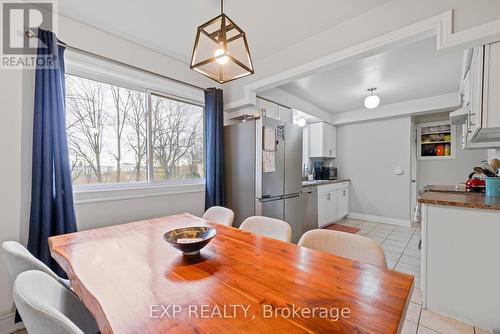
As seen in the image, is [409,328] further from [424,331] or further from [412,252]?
[412,252]

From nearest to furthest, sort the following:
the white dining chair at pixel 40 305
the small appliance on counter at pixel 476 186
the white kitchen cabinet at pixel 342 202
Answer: the white dining chair at pixel 40 305
the small appliance on counter at pixel 476 186
the white kitchen cabinet at pixel 342 202

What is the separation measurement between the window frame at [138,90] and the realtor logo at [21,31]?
9.5 inches

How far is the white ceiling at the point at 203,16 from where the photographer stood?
1.67m

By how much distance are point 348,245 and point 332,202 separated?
10.4 feet

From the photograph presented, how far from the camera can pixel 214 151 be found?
273 centimetres

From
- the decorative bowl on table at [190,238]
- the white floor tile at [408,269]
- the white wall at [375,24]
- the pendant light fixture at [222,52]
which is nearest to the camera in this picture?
the decorative bowl on table at [190,238]

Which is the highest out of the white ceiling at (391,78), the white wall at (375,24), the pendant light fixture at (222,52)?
the white ceiling at (391,78)

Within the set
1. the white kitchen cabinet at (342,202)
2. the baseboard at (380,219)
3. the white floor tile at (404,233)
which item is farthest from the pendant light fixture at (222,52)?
the baseboard at (380,219)

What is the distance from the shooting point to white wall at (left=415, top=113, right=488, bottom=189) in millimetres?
3850

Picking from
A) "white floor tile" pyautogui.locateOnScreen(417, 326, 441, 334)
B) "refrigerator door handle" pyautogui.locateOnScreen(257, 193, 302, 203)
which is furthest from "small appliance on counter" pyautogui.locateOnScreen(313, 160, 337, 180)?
"white floor tile" pyautogui.locateOnScreen(417, 326, 441, 334)

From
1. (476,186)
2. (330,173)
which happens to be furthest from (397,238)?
(330,173)

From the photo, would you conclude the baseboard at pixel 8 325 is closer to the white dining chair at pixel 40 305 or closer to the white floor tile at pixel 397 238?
the white dining chair at pixel 40 305

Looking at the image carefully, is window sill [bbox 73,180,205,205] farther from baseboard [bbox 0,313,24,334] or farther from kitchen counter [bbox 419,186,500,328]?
kitchen counter [bbox 419,186,500,328]

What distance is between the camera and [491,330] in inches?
57.2
